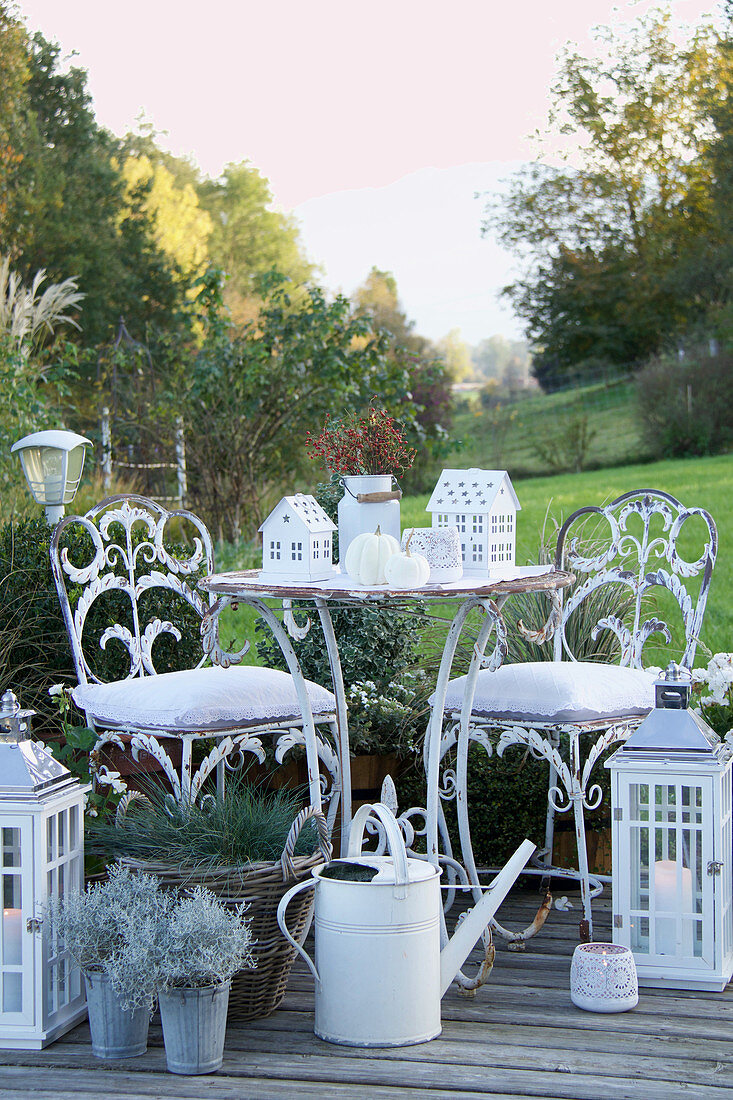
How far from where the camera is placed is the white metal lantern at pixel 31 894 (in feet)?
6.86

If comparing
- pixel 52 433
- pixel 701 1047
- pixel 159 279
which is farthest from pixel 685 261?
pixel 701 1047

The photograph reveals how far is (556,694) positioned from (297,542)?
2.36 feet

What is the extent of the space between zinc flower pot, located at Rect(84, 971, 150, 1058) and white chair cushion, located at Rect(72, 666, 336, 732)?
662 mm

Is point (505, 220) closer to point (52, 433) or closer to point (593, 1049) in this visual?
point (52, 433)

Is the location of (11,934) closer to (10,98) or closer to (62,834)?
(62,834)

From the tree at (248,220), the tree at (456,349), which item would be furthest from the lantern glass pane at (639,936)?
the tree at (456,349)

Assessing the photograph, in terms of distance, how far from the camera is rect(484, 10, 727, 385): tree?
70.4 feet

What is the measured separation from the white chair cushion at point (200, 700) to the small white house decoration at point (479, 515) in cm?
60

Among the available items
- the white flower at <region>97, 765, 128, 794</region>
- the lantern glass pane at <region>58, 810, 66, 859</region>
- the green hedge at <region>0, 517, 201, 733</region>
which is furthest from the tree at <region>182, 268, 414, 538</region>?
the lantern glass pane at <region>58, 810, 66, 859</region>

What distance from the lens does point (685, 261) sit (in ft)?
66.3

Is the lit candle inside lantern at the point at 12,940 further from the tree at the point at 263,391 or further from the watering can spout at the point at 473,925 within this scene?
the tree at the point at 263,391

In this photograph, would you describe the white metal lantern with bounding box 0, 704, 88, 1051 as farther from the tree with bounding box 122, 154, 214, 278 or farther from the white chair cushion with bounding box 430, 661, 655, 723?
the tree with bounding box 122, 154, 214, 278

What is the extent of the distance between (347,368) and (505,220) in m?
17.7

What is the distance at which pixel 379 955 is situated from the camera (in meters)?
2.06
